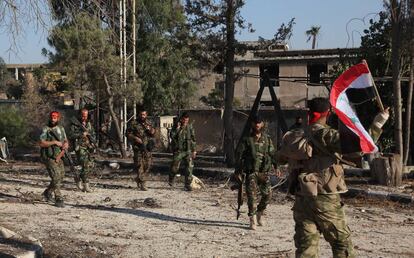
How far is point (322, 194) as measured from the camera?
5.03 m

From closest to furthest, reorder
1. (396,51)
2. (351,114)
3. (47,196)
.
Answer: (351,114) → (47,196) → (396,51)

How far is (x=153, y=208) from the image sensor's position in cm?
1023

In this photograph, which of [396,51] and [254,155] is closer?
[254,155]

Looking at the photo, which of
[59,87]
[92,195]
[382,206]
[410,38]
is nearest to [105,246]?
[92,195]

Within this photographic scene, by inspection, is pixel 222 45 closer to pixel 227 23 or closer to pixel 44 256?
pixel 227 23

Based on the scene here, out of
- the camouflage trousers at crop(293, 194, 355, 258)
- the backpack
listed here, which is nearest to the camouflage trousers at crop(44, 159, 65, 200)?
the backpack

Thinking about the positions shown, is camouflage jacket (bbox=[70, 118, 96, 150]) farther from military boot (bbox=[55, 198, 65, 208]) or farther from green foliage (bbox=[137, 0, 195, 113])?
green foliage (bbox=[137, 0, 195, 113])

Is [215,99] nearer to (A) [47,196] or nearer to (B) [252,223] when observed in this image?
(A) [47,196]

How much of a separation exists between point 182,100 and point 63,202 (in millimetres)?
17809

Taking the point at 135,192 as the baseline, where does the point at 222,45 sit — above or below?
above

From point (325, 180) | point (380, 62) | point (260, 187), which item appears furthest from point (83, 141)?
point (380, 62)

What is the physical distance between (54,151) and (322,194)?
6.38 metres

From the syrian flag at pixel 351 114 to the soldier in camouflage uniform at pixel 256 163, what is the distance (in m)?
3.11

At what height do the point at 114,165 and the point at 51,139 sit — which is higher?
the point at 51,139
